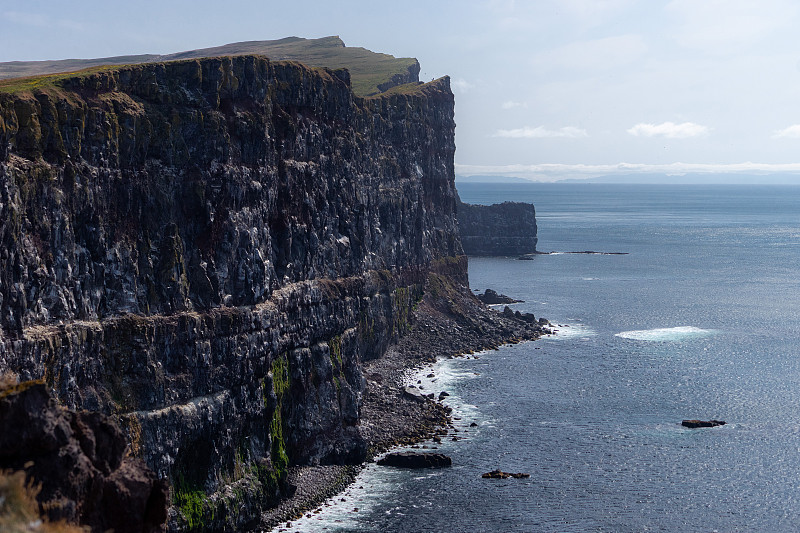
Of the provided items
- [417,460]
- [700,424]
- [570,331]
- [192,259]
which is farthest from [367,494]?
[570,331]

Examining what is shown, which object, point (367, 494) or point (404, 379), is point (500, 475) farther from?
point (404, 379)

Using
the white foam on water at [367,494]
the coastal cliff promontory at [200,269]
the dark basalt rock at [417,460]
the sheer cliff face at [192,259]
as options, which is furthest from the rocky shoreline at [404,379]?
the sheer cliff face at [192,259]

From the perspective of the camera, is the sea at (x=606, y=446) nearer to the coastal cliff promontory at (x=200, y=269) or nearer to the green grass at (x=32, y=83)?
the coastal cliff promontory at (x=200, y=269)

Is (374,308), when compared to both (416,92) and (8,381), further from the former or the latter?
(8,381)

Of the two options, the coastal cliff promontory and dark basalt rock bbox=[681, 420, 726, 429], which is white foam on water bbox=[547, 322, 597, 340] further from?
the coastal cliff promontory

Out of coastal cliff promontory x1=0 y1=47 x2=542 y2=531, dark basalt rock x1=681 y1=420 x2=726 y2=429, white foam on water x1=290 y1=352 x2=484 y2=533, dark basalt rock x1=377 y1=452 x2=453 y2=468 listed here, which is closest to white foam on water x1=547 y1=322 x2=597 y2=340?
white foam on water x1=290 y1=352 x2=484 y2=533

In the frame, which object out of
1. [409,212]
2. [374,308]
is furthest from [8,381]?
[409,212]
